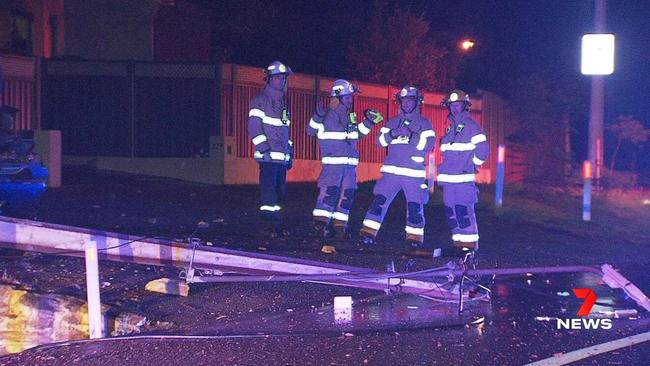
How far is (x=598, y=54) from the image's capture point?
57.5 feet

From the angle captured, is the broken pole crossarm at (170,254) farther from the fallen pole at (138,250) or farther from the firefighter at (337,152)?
the firefighter at (337,152)

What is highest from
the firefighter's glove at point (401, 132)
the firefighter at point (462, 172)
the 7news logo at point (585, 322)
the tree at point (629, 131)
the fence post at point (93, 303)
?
the tree at point (629, 131)

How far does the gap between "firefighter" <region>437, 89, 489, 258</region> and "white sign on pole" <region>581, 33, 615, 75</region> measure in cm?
826

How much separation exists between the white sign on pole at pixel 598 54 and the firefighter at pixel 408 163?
835cm

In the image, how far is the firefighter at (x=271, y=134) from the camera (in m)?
10.5

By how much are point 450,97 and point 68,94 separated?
9.86 meters

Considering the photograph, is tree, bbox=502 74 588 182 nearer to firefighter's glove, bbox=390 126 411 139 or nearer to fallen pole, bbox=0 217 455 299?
firefighter's glove, bbox=390 126 411 139

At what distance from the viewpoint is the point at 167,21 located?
25766 millimetres

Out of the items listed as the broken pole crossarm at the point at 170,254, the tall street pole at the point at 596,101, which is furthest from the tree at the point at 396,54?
the broken pole crossarm at the point at 170,254

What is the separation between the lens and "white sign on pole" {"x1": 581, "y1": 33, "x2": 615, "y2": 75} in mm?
17438

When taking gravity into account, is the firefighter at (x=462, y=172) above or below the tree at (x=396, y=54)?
below

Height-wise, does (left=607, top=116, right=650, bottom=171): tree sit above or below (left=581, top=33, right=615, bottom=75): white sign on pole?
below

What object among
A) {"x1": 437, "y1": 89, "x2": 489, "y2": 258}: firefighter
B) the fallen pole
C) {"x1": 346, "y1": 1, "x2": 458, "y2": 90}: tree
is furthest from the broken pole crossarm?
{"x1": 346, "y1": 1, "x2": 458, "y2": 90}: tree

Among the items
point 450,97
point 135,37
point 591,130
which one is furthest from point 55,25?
point 450,97
